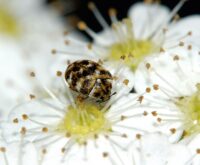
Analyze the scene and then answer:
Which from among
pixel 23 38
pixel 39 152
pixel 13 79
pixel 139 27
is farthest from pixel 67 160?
pixel 23 38

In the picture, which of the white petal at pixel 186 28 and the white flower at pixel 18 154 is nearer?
the white flower at pixel 18 154

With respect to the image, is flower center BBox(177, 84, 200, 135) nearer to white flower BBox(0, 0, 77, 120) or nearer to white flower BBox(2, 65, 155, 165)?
white flower BBox(2, 65, 155, 165)

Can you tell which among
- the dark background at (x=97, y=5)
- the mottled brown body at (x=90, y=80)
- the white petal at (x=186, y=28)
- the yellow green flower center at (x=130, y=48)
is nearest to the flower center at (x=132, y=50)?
the yellow green flower center at (x=130, y=48)

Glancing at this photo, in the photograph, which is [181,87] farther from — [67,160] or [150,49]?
[67,160]

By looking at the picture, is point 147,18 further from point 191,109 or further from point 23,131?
point 23,131

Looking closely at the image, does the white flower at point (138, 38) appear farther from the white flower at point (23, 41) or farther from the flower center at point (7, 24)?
the flower center at point (7, 24)

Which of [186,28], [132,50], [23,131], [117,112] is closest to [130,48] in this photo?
[132,50]
